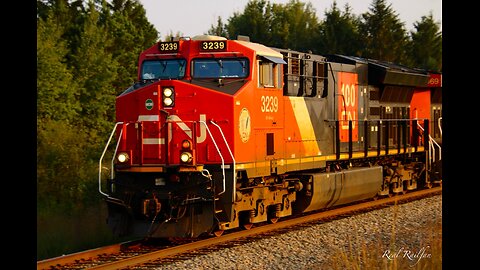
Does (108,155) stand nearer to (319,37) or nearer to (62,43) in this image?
(62,43)

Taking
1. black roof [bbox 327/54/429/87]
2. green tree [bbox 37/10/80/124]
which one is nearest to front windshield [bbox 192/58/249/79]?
black roof [bbox 327/54/429/87]

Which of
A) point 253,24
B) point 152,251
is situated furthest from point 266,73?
point 253,24

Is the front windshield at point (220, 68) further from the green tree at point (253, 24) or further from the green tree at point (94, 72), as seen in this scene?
the green tree at point (253, 24)

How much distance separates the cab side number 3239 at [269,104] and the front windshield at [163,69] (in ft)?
5.17

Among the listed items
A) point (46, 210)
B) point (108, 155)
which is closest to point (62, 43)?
point (108, 155)

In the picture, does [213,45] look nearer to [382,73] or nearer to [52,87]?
[382,73]

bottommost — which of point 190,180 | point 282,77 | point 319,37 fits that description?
point 190,180

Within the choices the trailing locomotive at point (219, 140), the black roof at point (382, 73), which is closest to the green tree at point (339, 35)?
the black roof at point (382, 73)

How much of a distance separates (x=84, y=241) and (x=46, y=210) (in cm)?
623

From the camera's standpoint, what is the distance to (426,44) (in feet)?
204

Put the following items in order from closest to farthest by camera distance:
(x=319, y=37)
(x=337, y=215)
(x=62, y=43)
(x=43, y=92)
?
(x=337, y=215) → (x=43, y=92) → (x=62, y=43) → (x=319, y=37)

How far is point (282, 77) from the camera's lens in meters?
13.7

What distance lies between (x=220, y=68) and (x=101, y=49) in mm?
25358

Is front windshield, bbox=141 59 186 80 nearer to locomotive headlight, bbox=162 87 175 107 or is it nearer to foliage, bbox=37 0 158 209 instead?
locomotive headlight, bbox=162 87 175 107
